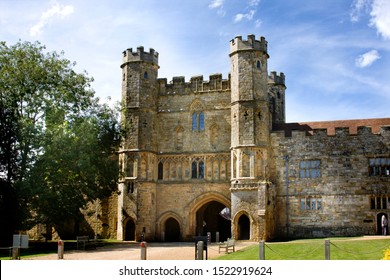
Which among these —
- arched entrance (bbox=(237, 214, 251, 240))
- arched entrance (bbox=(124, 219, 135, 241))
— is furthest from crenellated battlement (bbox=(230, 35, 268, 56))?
arched entrance (bbox=(124, 219, 135, 241))

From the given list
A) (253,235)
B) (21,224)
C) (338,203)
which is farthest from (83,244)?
(338,203)

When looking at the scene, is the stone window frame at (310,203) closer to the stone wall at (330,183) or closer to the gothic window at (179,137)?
the stone wall at (330,183)

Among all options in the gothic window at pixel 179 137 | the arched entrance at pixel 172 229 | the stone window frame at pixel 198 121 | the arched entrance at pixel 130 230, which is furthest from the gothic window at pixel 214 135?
the arched entrance at pixel 130 230

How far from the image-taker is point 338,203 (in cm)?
2983

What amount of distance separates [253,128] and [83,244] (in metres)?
12.1

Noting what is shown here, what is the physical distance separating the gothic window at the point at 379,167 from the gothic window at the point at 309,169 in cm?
299

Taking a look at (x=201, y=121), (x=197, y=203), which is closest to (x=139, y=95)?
(x=201, y=121)

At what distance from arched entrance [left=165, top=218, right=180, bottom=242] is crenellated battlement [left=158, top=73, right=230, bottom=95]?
8.75 m

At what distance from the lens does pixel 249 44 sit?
1246 inches

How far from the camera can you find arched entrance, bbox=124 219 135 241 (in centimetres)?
3234

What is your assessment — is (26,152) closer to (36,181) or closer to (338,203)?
(36,181)

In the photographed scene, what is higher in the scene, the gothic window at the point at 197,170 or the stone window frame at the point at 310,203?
the gothic window at the point at 197,170

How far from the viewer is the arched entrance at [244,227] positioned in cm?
3072
